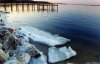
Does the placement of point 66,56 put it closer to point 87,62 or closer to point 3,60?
point 87,62

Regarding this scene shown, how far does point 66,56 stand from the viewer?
14.2m

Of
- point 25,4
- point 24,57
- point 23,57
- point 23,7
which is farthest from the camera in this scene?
point 25,4

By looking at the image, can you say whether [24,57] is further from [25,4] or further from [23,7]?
[25,4]

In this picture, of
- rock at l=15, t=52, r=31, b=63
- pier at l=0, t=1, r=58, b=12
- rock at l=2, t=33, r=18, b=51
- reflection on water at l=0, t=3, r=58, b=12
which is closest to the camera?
rock at l=15, t=52, r=31, b=63

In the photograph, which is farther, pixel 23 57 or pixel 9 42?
pixel 9 42

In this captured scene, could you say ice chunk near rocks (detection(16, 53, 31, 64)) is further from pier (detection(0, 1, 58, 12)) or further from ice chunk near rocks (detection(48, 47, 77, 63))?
pier (detection(0, 1, 58, 12))

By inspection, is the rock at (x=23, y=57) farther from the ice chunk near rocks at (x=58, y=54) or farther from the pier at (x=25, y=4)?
the pier at (x=25, y=4)

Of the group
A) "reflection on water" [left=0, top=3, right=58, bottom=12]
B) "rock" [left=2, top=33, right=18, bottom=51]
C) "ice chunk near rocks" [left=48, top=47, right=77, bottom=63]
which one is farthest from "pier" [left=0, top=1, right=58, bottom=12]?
"rock" [left=2, top=33, right=18, bottom=51]

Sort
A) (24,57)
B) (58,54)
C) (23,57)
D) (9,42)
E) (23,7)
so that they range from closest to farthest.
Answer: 1. (23,57)
2. (24,57)
3. (9,42)
4. (58,54)
5. (23,7)

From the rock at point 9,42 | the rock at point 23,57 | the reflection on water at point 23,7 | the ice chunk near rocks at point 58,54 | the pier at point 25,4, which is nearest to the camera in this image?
the rock at point 23,57

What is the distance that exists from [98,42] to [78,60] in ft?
25.4

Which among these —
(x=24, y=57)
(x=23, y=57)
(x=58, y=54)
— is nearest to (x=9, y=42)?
(x=24, y=57)

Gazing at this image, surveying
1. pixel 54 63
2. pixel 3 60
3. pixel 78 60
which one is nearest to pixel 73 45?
pixel 78 60

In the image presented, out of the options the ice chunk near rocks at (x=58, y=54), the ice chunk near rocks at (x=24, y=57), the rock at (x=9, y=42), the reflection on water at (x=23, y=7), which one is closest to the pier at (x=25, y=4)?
the reflection on water at (x=23, y=7)
